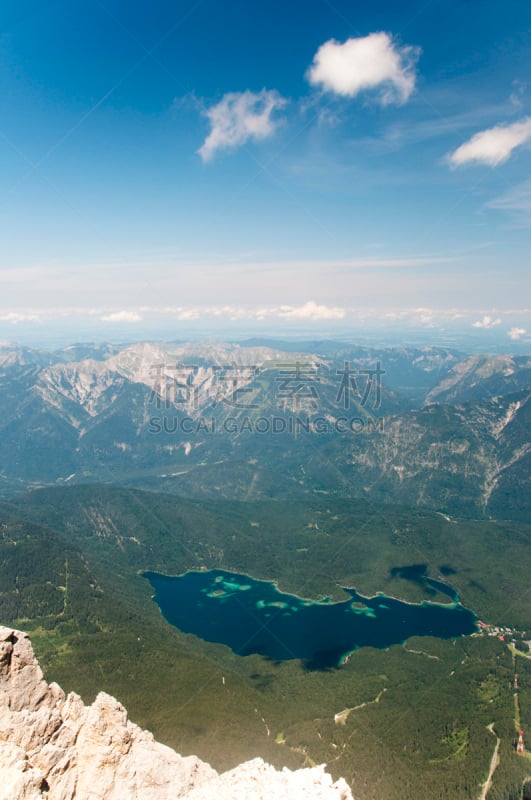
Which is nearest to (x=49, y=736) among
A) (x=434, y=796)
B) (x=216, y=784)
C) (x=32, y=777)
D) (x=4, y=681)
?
(x=4, y=681)

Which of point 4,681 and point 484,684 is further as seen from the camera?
point 484,684

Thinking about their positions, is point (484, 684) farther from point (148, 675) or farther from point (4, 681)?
point (4, 681)

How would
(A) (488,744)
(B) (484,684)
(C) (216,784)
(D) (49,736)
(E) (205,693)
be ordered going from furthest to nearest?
(B) (484,684) < (E) (205,693) < (A) (488,744) < (D) (49,736) < (C) (216,784)

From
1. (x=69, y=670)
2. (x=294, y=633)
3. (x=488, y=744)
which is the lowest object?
(x=294, y=633)

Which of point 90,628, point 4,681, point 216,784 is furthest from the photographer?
point 90,628

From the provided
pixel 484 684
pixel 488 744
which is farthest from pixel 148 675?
pixel 484 684

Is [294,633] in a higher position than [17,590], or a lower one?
lower
